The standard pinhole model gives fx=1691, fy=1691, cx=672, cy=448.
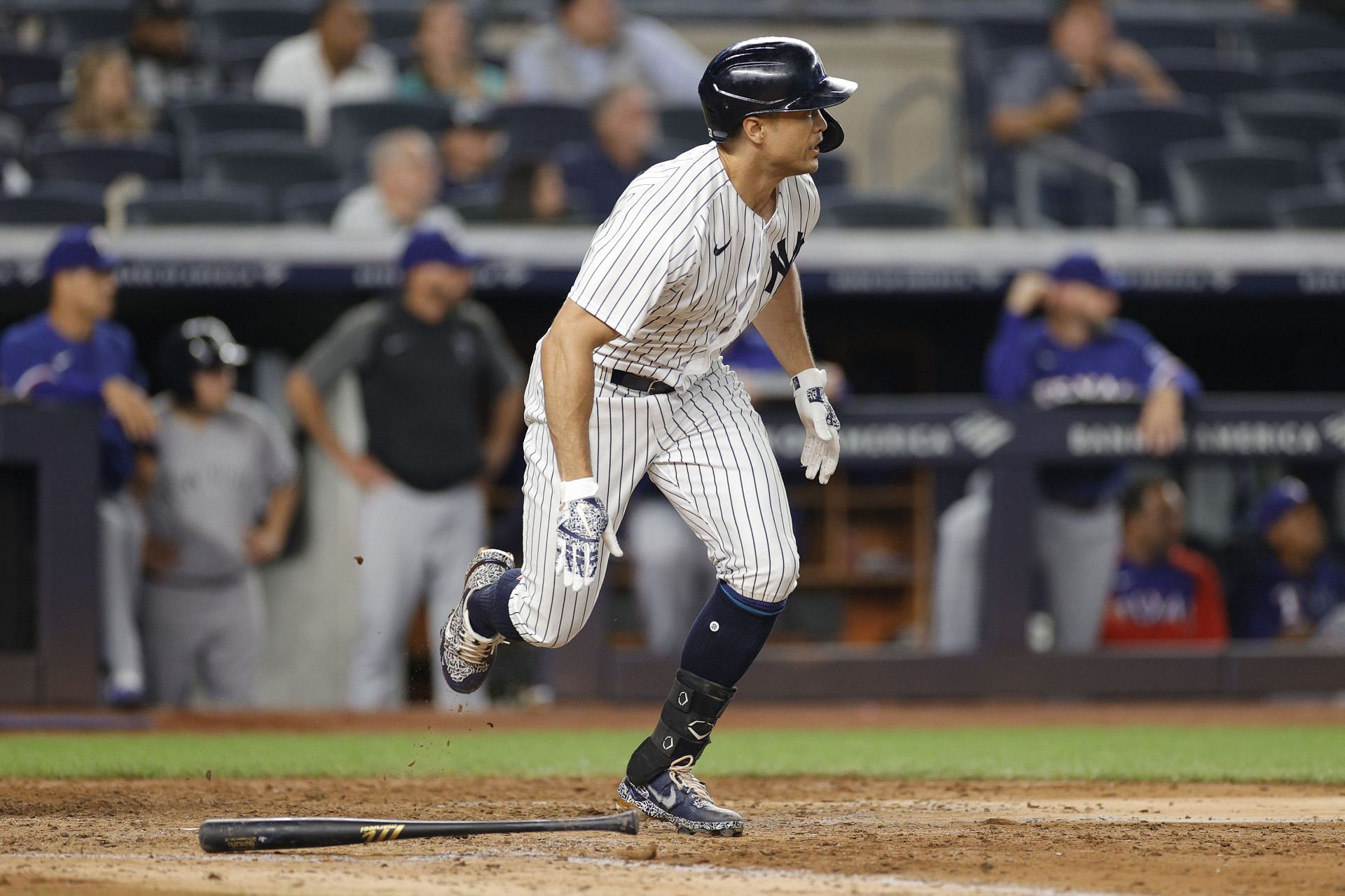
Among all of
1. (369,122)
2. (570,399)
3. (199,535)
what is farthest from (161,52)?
(570,399)

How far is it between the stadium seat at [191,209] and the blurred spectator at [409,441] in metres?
0.94

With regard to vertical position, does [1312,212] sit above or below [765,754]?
above

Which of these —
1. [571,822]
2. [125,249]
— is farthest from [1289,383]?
[571,822]

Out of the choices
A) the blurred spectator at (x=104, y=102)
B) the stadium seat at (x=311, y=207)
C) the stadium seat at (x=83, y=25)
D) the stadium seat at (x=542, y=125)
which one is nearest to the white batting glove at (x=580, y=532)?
the stadium seat at (x=311, y=207)

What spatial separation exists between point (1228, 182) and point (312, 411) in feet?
14.8

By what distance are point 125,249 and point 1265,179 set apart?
5335 mm

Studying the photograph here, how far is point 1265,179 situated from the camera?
8266 millimetres

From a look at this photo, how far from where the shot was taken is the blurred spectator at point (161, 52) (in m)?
8.37

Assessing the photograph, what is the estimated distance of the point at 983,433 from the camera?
6711 mm

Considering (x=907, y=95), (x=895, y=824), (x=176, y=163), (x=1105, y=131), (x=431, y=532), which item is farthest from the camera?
(x=907, y=95)

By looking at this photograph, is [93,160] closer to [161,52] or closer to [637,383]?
[161,52]

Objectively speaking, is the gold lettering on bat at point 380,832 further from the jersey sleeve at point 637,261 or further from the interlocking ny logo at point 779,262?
the interlocking ny logo at point 779,262

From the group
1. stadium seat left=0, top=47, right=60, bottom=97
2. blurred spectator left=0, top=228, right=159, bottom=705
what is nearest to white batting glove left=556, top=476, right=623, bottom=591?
blurred spectator left=0, top=228, right=159, bottom=705

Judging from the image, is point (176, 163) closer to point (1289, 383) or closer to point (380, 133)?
point (380, 133)
